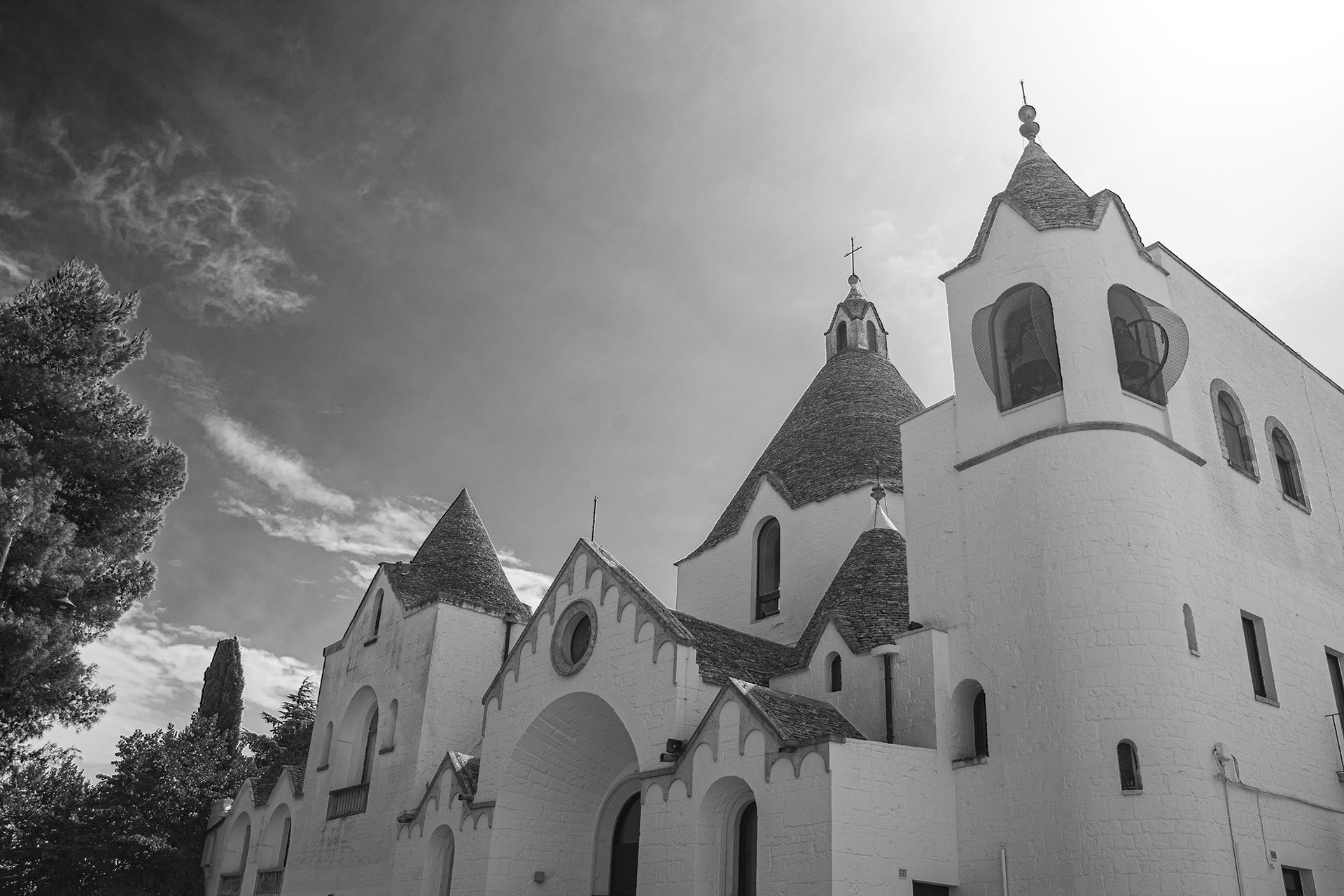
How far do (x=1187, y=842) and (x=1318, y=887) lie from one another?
385 centimetres

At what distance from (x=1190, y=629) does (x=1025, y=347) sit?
5.45m

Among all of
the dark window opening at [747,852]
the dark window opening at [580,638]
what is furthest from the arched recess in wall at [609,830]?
the dark window opening at [747,852]

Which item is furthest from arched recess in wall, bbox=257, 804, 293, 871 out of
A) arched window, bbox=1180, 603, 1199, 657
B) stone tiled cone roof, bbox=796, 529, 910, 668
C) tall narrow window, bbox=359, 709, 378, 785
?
arched window, bbox=1180, 603, 1199, 657

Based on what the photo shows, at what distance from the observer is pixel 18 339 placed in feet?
68.8

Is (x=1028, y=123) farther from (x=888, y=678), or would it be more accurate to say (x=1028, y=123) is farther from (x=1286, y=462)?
(x=888, y=678)

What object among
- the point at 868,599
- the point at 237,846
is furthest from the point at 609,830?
the point at 237,846

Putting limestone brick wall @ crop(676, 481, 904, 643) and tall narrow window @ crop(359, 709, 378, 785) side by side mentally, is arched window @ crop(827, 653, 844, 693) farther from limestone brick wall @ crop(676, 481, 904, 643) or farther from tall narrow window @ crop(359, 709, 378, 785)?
tall narrow window @ crop(359, 709, 378, 785)

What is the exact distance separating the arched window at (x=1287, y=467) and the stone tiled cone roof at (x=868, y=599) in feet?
24.4

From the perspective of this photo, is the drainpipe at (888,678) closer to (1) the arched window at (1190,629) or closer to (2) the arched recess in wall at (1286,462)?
(1) the arched window at (1190,629)

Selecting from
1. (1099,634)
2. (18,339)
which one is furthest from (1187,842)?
(18,339)

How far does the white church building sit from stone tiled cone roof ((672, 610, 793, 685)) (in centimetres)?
8

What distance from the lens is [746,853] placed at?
1590 cm

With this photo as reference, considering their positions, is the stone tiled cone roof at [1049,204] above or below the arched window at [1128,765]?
above

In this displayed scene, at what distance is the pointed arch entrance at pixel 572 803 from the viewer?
1972cm
